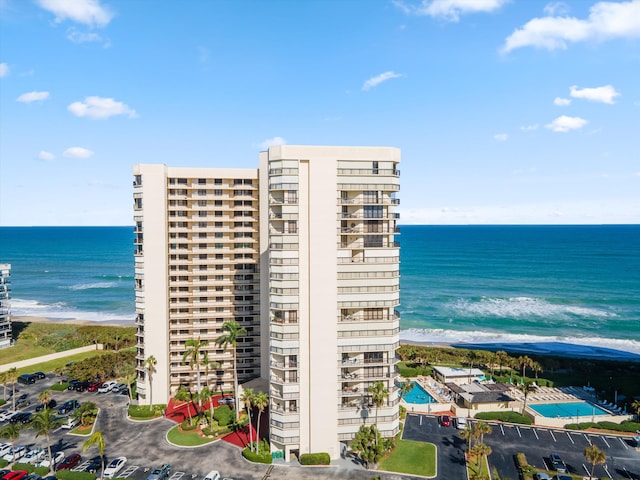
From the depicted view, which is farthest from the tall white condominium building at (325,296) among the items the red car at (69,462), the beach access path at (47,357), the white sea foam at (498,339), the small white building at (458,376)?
the white sea foam at (498,339)

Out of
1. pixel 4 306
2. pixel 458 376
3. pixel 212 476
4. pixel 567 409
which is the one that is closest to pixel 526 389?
pixel 567 409

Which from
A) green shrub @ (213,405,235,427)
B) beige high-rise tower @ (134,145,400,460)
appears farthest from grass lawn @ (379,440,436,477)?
green shrub @ (213,405,235,427)

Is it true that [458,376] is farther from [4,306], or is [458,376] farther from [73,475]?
[4,306]

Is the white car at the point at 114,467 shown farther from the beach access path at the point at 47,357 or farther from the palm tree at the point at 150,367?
the beach access path at the point at 47,357

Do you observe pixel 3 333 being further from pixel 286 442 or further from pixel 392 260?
pixel 392 260

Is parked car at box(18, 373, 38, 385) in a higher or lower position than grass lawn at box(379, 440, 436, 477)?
higher

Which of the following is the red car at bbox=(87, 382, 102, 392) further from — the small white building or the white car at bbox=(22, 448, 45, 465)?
the small white building
